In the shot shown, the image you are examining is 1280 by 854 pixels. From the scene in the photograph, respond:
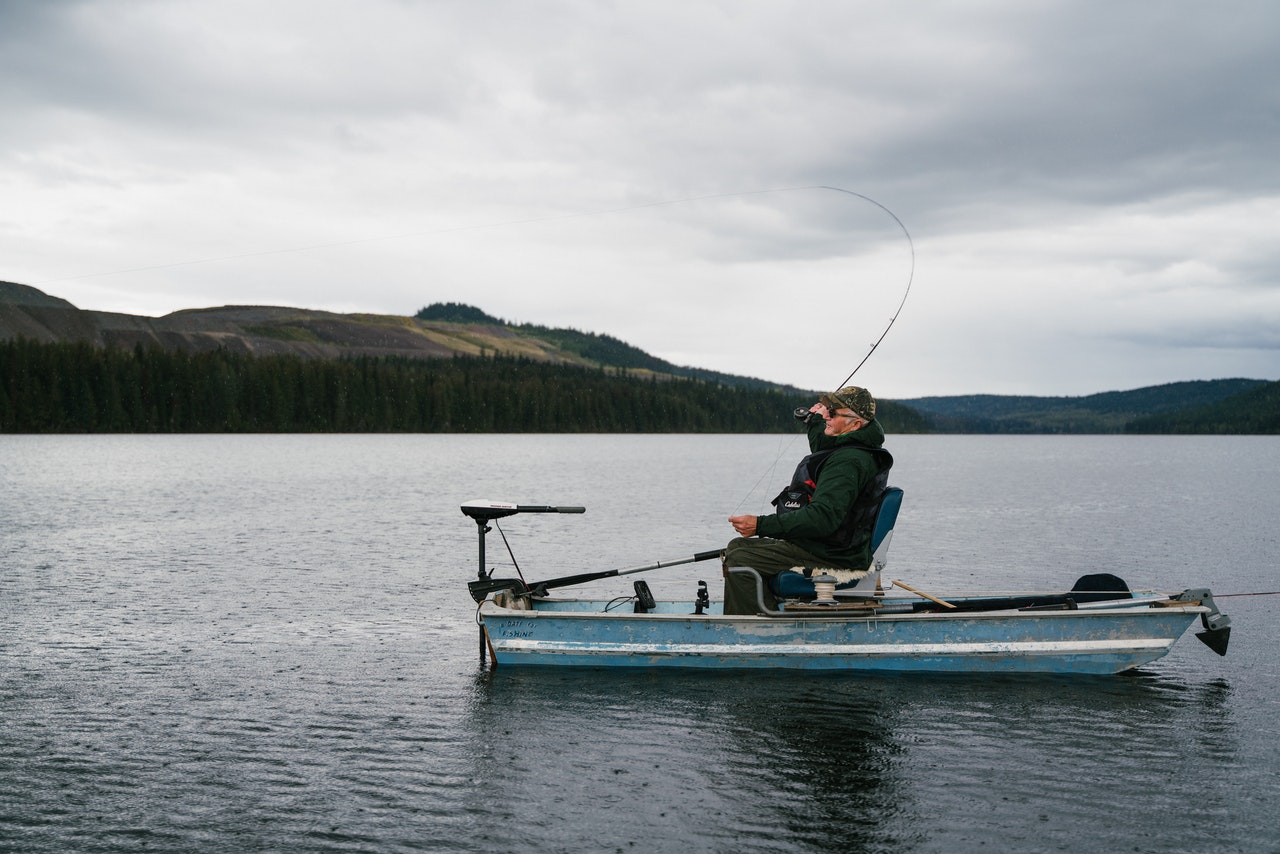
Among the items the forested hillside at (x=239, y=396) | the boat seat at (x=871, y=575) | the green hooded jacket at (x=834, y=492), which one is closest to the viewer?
the green hooded jacket at (x=834, y=492)

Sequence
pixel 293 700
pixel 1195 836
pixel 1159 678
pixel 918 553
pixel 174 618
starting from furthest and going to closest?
pixel 918 553 → pixel 174 618 → pixel 1159 678 → pixel 293 700 → pixel 1195 836

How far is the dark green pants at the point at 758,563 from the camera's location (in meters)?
11.7

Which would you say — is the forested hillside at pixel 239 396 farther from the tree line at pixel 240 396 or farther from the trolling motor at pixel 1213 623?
the trolling motor at pixel 1213 623

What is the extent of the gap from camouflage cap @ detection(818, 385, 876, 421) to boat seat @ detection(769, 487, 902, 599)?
88 cm

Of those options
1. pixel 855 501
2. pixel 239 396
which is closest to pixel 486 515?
pixel 855 501

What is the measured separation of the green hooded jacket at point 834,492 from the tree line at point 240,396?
13518cm

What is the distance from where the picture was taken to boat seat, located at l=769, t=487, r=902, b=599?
458 inches

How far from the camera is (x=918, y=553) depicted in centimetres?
2669

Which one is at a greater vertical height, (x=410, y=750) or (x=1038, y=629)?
(x=1038, y=629)

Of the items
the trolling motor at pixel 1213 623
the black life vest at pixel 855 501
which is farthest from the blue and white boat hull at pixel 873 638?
the black life vest at pixel 855 501

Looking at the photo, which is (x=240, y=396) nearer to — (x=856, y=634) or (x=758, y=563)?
(x=758, y=563)

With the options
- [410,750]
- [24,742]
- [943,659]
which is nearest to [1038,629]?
[943,659]

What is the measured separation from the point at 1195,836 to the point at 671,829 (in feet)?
12.2

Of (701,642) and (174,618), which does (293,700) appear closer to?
(701,642)
